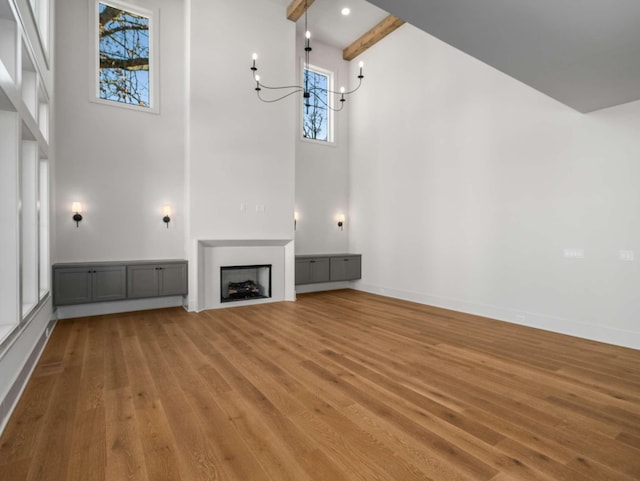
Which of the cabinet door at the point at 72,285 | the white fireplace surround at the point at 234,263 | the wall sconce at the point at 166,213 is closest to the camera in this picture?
the cabinet door at the point at 72,285

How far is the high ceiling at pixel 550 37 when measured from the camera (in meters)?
2.25

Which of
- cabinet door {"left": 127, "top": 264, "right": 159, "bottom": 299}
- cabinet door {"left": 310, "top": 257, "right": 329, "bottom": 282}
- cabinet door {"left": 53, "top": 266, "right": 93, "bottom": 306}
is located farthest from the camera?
cabinet door {"left": 310, "top": 257, "right": 329, "bottom": 282}

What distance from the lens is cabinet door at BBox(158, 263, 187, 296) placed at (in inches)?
228

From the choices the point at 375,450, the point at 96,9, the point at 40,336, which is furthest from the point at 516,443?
the point at 96,9

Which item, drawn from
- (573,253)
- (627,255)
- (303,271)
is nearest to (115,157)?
(303,271)

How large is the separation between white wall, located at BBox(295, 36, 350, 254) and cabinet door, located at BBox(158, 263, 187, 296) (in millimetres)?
2673

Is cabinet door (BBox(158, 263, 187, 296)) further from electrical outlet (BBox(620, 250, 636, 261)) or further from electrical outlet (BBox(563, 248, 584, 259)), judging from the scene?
electrical outlet (BBox(620, 250, 636, 261))

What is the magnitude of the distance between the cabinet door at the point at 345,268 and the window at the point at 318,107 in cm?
289

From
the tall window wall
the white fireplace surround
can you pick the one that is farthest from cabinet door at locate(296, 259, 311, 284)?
the tall window wall

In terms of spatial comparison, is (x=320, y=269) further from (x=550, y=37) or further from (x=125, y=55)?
(x=550, y=37)

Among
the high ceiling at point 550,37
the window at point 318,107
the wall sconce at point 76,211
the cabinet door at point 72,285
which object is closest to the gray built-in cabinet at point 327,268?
the window at point 318,107

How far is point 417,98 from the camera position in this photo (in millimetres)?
6707

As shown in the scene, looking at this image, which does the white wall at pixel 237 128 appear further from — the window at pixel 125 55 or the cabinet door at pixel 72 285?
the cabinet door at pixel 72 285

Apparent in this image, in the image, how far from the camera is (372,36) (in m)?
7.55
